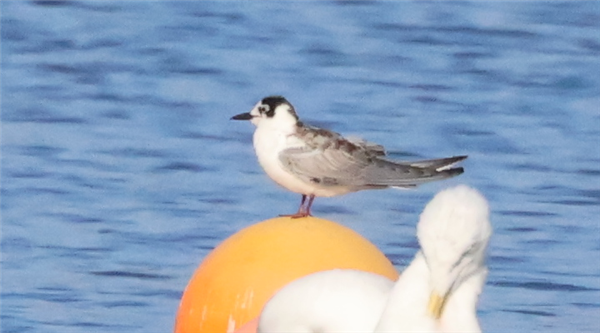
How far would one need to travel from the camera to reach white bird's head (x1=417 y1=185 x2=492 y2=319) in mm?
5289

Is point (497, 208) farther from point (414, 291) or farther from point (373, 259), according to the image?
point (414, 291)

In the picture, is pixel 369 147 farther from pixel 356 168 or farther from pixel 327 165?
pixel 327 165

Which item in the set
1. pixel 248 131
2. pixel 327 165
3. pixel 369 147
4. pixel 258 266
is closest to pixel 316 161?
pixel 327 165

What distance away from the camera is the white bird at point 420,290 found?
5309 mm

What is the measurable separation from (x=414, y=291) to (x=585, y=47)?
866 cm

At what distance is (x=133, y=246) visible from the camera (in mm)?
9336

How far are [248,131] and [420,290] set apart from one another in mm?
6053

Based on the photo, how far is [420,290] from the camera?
5.59 meters

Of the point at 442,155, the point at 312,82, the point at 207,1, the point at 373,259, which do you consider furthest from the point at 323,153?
the point at 207,1

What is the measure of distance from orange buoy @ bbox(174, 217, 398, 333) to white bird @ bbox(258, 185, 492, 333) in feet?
1.22

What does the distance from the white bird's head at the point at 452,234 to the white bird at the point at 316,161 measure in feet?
5.48

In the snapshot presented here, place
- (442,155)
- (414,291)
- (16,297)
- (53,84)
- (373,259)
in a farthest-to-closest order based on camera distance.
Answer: (53,84) < (442,155) < (16,297) < (373,259) < (414,291)

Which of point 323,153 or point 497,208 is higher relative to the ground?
point 323,153

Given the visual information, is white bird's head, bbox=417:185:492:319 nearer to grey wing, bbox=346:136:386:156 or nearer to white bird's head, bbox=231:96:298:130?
white bird's head, bbox=231:96:298:130
